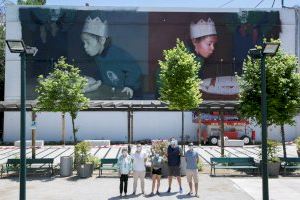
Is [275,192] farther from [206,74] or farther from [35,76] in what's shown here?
[35,76]

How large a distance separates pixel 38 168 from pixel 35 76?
2277 cm

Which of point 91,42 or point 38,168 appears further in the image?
point 91,42

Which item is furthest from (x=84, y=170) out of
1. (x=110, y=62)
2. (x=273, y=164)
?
(x=110, y=62)

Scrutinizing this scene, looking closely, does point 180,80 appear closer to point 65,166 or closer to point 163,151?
point 163,151

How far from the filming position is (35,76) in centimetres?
4331

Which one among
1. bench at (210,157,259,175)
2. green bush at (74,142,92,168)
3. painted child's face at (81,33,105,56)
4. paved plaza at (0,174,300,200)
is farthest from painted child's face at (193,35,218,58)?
green bush at (74,142,92,168)

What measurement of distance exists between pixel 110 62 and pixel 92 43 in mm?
2569

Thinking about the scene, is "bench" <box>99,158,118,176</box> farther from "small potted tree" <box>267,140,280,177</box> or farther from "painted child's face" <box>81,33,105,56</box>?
"painted child's face" <box>81,33,105,56</box>

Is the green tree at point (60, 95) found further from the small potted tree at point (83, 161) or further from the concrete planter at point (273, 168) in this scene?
the concrete planter at point (273, 168)

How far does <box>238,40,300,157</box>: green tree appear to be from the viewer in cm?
2241

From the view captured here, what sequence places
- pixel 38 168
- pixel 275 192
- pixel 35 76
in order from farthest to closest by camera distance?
pixel 35 76
pixel 38 168
pixel 275 192

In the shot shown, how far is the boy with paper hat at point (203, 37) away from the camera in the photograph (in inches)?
1743

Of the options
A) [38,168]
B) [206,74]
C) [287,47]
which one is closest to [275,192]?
[38,168]

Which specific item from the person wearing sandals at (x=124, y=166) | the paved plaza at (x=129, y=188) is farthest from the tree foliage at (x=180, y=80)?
the person wearing sandals at (x=124, y=166)
